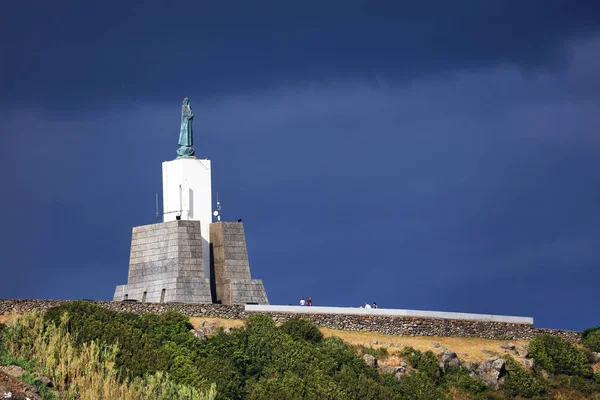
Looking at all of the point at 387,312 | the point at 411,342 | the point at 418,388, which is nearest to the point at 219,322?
the point at 387,312

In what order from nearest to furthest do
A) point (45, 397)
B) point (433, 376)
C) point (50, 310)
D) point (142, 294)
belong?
point (45, 397), point (50, 310), point (433, 376), point (142, 294)

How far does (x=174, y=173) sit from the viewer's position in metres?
58.2

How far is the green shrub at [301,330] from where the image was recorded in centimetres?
5200

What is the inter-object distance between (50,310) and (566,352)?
21.5 meters

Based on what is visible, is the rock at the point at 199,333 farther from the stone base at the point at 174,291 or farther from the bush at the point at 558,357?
the bush at the point at 558,357

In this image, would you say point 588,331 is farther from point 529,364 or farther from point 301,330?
point 301,330

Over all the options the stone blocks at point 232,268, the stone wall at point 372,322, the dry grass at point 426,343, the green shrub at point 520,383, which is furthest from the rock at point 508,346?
the stone blocks at point 232,268

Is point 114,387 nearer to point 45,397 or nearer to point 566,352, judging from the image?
point 45,397

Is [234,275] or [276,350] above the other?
[234,275]

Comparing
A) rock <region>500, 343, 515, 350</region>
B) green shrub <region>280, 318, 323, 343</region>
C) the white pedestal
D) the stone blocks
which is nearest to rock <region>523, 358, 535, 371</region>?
rock <region>500, 343, 515, 350</region>

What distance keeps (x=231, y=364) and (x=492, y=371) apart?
11.5m

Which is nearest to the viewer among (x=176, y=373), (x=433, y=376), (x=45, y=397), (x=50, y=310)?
(x=45, y=397)

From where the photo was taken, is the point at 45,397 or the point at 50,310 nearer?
the point at 45,397

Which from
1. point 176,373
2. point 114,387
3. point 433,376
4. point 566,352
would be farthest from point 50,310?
point 566,352
